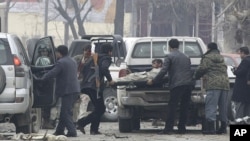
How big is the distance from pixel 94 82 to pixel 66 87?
0.84 meters

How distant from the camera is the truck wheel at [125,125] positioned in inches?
741

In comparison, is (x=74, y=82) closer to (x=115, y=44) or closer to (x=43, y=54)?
(x=43, y=54)

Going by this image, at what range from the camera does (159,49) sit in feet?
65.2

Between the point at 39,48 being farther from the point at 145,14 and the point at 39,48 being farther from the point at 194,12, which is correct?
the point at 145,14

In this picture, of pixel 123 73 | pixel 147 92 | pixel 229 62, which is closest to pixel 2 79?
pixel 147 92

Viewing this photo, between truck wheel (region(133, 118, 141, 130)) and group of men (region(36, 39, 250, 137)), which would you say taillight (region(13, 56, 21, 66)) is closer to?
group of men (region(36, 39, 250, 137))

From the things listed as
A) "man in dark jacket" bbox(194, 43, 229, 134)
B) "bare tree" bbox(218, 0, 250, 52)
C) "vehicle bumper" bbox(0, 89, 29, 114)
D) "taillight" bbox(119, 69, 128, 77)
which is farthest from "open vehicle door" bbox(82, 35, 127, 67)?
"bare tree" bbox(218, 0, 250, 52)

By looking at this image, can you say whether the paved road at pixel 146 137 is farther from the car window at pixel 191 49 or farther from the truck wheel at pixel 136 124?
the car window at pixel 191 49

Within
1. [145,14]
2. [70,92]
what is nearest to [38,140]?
[70,92]

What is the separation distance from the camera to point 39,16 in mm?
73062

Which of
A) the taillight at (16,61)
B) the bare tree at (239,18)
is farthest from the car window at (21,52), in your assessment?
the bare tree at (239,18)

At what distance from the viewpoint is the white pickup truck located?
714 inches

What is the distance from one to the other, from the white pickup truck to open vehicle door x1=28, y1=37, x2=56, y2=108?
137 cm

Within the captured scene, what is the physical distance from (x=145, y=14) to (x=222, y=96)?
40.9 meters
